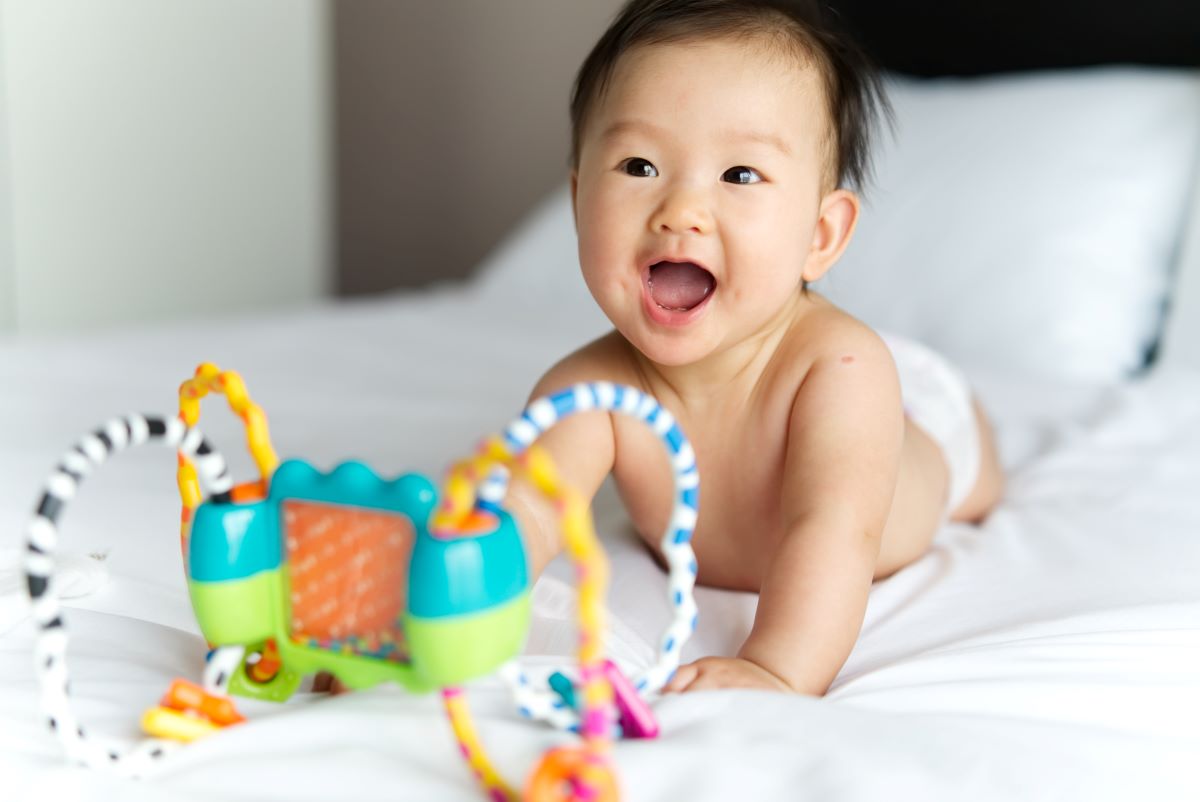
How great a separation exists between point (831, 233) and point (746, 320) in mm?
155

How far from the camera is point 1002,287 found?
1796 millimetres

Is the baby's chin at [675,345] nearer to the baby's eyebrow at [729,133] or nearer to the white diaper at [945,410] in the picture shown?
the baby's eyebrow at [729,133]

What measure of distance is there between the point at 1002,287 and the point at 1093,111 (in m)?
0.35

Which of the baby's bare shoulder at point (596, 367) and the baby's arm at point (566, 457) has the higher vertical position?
the baby's bare shoulder at point (596, 367)

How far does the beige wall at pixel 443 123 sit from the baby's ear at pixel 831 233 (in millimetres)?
2103

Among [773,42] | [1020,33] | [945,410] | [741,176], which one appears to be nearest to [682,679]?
[741,176]

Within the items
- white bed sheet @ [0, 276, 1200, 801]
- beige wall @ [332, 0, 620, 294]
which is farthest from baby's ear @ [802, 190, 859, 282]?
beige wall @ [332, 0, 620, 294]

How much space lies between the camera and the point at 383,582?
56cm

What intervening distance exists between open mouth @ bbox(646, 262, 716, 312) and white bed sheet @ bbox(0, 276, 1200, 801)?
0.24m

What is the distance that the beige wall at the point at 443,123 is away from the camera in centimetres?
312

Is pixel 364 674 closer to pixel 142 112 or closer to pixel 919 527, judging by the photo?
pixel 919 527

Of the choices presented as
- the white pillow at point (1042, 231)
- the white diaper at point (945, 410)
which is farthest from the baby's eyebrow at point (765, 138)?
the white pillow at point (1042, 231)

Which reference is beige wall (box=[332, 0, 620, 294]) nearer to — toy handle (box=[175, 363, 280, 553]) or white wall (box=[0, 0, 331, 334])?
white wall (box=[0, 0, 331, 334])

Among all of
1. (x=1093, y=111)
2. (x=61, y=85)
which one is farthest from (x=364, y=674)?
(x=61, y=85)
